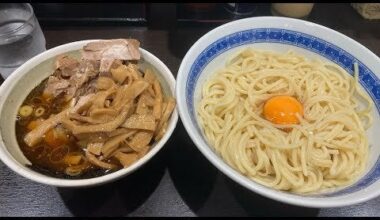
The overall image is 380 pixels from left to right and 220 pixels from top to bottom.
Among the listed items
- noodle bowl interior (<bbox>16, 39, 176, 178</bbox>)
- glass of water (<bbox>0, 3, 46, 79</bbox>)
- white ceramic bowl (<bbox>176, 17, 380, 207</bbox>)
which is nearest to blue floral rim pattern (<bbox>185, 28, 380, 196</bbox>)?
white ceramic bowl (<bbox>176, 17, 380, 207</bbox>)

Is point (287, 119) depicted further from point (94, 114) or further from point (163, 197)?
point (94, 114)

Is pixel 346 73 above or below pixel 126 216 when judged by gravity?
above

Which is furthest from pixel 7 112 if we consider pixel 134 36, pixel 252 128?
pixel 252 128

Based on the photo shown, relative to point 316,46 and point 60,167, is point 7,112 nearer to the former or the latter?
point 60,167

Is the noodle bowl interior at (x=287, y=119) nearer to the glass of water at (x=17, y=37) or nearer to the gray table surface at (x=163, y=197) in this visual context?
the gray table surface at (x=163, y=197)

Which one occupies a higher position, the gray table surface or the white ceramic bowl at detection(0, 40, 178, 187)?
the white ceramic bowl at detection(0, 40, 178, 187)

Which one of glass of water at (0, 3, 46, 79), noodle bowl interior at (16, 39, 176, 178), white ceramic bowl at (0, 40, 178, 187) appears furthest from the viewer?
glass of water at (0, 3, 46, 79)

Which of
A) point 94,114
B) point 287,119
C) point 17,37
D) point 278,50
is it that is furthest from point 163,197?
point 17,37

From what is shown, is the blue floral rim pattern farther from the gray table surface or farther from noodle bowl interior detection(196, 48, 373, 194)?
the gray table surface
